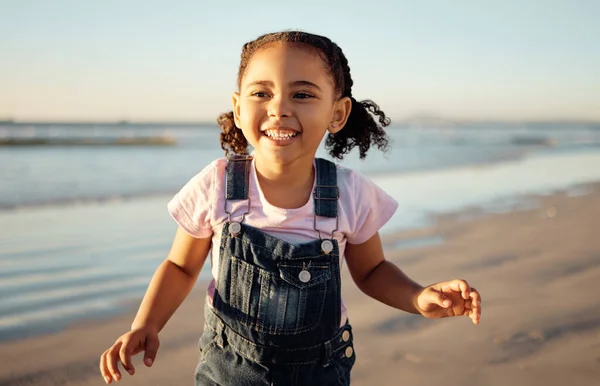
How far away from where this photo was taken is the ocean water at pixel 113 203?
3.37 meters

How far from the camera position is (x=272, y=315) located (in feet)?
6.18

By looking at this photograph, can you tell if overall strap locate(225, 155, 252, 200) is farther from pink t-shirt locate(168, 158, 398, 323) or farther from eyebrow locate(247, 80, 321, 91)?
eyebrow locate(247, 80, 321, 91)

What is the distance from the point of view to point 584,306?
11.0 ft

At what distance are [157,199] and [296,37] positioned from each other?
16.2ft

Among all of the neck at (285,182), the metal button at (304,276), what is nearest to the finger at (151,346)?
the metal button at (304,276)

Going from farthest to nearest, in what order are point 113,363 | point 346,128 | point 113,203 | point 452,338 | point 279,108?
point 113,203 < point 452,338 < point 346,128 < point 279,108 < point 113,363

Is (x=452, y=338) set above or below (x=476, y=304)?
below

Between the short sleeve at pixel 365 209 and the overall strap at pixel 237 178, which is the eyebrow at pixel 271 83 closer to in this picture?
the overall strap at pixel 237 178

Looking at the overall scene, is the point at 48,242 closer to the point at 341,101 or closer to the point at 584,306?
the point at 341,101

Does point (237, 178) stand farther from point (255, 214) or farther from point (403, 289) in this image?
point (403, 289)

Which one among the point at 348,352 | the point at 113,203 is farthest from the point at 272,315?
the point at 113,203

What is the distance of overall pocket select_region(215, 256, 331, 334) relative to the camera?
6.18 ft

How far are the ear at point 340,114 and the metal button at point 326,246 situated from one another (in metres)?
0.43

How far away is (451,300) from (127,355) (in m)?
0.95
